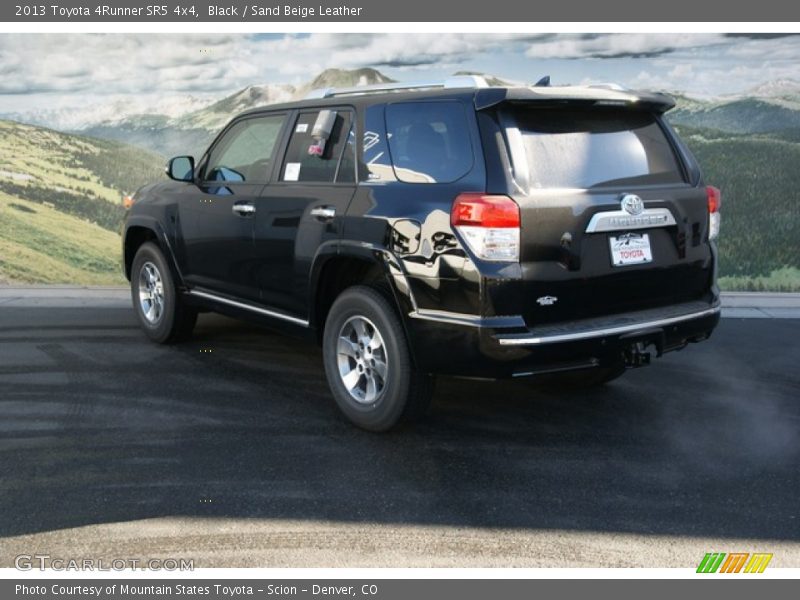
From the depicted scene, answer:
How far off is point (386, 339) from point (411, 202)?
2.39 ft

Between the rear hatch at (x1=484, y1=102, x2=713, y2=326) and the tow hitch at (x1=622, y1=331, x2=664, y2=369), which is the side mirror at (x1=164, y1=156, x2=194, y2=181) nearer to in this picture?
the rear hatch at (x1=484, y1=102, x2=713, y2=326)

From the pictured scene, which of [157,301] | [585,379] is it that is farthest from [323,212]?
[157,301]

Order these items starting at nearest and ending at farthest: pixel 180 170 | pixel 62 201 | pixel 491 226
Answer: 1. pixel 491 226
2. pixel 180 170
3. pixel 62 201

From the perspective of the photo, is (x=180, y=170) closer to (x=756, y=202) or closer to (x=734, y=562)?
(x=734, y=562)

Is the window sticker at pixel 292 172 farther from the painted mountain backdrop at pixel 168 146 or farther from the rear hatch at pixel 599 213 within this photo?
the painted mountain backdrop at pixel 168 146

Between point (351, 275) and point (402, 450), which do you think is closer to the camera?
point (402, 450)

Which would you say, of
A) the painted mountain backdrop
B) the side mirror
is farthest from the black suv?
the painted mountain backdrop

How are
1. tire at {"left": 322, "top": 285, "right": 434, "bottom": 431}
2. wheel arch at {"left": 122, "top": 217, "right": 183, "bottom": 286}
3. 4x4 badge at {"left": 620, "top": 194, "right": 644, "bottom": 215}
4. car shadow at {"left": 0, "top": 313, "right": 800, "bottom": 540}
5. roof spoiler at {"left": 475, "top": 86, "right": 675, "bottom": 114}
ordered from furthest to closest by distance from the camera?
1. wheel arch at {"left": 122, "top": 217, "right": 183, "bottom": 286}
2. tire at {"left": 322, "top": 285, "right": 434, "bottom": 431}
3. 4x4 badge at {"left": 620, "top": 194, "right": 644, "bottom": 215}
4. roof spoiler at {"left": 475, "top": 86, "right": 675, "bottom": 114}
5. car shadow at {"left": 0, "top": 313, "right": 800, "bottom": 540}

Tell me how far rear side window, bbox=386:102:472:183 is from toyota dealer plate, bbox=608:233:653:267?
0.85m

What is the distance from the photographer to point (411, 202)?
444 centimetres

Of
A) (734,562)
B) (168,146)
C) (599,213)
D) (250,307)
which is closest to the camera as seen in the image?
(734,562)

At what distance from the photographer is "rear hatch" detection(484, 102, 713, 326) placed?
165 inches

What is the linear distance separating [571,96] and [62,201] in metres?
7.74

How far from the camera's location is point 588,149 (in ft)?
14.8
